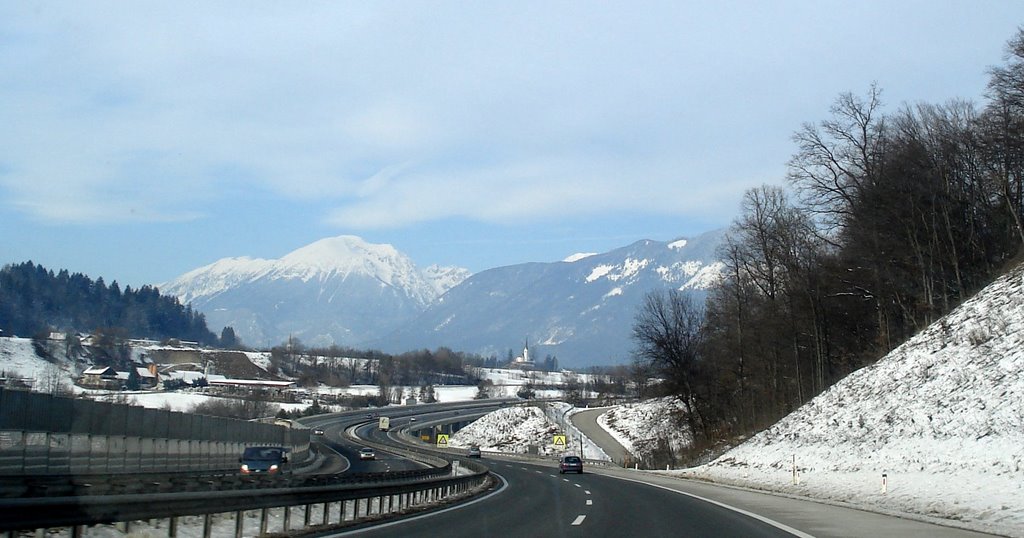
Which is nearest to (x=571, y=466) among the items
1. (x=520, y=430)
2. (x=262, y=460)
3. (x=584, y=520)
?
(x=262, y=460)

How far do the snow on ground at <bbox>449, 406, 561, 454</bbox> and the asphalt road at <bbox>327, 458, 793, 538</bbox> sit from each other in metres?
86.8

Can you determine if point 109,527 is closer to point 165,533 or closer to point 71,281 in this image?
point 165,533

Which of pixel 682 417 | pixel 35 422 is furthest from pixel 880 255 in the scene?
pixel 35 422

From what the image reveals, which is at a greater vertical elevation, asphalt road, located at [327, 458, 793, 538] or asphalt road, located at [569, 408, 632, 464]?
asphalt road, located at [327, 458, 793, 538]

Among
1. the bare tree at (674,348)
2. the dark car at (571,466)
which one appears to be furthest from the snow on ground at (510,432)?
the dark car at (571,466)

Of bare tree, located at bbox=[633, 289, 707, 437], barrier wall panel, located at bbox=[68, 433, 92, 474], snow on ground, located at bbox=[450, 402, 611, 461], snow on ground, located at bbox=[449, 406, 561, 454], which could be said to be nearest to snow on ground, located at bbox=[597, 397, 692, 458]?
bare tree, located at bbox=[633, 289, 707, 437]

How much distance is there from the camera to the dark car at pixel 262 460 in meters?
40.2

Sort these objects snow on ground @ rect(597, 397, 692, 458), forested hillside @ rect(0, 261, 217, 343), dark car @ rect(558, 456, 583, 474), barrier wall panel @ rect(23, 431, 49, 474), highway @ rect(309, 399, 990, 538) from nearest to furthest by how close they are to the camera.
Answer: highway @ rect(309, 399, 990, 538) < barrier wall panel @ rect(23, 431, 49, 474) < forested hillside @ rect(0, 261, 217, 343) < dark car @ rect(558, 456, 583, 474) < snow on ground @ rect(597, 397, 692, 458)

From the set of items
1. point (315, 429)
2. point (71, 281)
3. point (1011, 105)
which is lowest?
point (315, 429)

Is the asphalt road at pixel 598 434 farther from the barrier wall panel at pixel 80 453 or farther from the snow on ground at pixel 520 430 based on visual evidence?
the barrier wall panel at pixel 80 453

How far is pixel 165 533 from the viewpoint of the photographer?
14.9m

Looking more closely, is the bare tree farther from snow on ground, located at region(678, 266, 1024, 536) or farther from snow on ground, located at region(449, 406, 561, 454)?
snow on ground, located at region(449, 406, 561, 454)

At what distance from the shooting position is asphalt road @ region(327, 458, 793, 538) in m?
16.4

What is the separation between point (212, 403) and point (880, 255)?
61.6 meters
